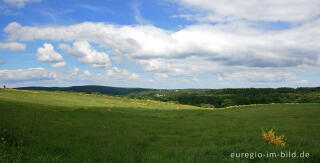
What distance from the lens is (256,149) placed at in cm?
987

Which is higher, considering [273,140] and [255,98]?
[273,140]

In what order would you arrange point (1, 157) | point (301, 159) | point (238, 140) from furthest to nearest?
1. point (238, 140)
2. point (301, 159)
3. point (1, 157)

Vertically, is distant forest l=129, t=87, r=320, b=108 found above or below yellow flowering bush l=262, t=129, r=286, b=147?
below

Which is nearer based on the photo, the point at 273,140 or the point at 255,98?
the point at 273,140

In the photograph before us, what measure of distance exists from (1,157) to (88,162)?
110 inches

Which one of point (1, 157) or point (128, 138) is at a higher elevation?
point (1, 157)

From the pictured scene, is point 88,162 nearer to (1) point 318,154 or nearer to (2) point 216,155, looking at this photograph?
(2) point 216,155

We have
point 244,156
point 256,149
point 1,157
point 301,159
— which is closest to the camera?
point 1,157

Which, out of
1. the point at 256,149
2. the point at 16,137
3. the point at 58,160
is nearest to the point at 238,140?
the point at 256,149

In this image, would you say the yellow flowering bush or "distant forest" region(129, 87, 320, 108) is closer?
the yellow flowering bush

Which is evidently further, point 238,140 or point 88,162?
point 238,140

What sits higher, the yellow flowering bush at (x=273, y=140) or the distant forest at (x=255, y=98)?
the yellow flowering bush at (x=273, y=140)

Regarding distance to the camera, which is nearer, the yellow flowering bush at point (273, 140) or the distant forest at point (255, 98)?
the yellow flowering bush at point (273, 140)

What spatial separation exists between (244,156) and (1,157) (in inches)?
357
